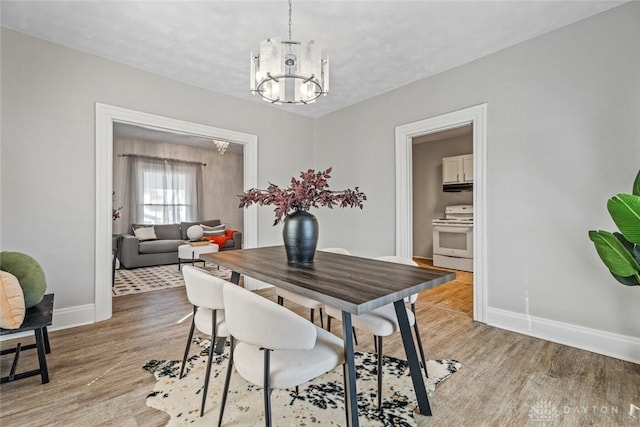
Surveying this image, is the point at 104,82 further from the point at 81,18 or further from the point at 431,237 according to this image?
the point at 431,237

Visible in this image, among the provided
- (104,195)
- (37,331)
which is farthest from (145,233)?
(37,331)

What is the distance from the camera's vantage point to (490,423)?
4.92ft

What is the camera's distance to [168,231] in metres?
6.41

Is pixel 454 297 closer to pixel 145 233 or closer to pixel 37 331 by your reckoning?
pixel 37 331

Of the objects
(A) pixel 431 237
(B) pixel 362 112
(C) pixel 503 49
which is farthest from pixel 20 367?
(A) pixel 431 237

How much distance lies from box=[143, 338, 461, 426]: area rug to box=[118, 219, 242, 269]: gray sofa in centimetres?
406

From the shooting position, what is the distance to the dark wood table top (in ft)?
3.95

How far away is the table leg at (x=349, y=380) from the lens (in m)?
1.22

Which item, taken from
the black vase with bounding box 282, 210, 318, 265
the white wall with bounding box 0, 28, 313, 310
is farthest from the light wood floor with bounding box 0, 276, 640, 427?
the black vase with bounding box 282, 210, 318, 265

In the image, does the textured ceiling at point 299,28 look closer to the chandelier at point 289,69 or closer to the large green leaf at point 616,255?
the chandelier at point 289,69

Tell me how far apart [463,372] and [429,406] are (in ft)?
1.88

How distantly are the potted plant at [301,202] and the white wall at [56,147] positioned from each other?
2.06 metres

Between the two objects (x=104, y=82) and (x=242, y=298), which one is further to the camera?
(x=104, y=82)

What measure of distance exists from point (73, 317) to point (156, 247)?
10.2 feet
